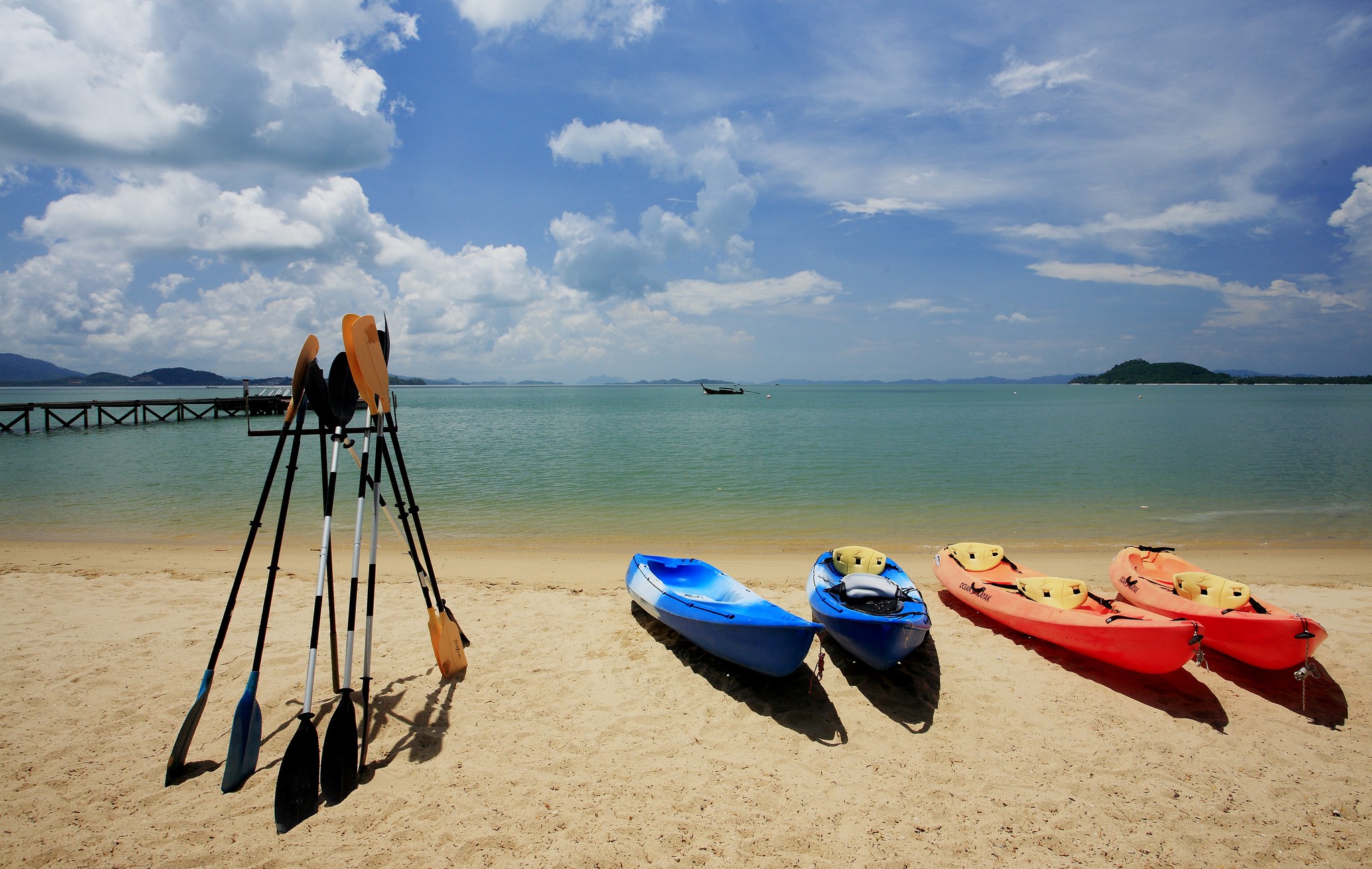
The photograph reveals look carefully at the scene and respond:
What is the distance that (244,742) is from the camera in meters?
4.28

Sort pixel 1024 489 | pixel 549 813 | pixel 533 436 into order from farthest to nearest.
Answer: pixel 533 436 < pixel 1024 489 < pixel 549 813

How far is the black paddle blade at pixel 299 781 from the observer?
3.89m

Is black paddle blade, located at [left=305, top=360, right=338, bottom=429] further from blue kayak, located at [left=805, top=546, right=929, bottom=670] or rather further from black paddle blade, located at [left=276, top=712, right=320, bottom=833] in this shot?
blue kayak, located at [left=805, top=546, right=929, bottom=670]

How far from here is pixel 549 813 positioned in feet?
13.2

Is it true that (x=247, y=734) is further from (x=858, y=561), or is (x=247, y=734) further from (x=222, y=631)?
(x=858, y=561)

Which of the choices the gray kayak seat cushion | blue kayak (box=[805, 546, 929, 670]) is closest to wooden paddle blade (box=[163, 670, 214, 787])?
blue kayak (box=[805, 546, 929, 670])

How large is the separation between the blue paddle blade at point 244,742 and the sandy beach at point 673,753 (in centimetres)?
10

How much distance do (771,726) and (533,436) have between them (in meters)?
35.2

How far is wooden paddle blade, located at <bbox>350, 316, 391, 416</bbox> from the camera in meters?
4.39

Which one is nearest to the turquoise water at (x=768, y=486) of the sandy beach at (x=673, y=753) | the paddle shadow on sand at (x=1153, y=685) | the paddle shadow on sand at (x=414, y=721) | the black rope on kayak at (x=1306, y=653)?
the paddle shadow on sand at (x=1153, y=685)

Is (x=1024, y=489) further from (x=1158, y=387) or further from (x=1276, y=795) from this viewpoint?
(x=1158, y=387)

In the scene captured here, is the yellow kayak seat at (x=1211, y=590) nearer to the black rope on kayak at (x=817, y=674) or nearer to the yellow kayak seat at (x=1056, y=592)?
the yellow kayak seat at (x=1056, y=592)

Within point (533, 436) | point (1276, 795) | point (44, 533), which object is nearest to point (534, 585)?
point (1276, 795)

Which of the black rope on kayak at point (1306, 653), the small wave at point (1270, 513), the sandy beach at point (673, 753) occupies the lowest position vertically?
the sandy beach at point (673, 753)
